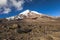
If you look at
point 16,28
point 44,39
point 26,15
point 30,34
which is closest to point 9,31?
point 16,28

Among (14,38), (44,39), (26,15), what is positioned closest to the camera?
(14,38)

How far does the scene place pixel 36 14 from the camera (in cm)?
14150

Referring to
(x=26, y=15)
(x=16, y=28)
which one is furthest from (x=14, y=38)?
(x=26, y=15)

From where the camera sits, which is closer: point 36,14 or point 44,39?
point 44,39

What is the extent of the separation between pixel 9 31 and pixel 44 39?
641 cm

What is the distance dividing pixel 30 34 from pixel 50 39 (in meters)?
3.57

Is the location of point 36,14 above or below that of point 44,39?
above

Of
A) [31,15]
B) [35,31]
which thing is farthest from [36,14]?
[35,31]

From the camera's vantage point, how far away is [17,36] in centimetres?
2536

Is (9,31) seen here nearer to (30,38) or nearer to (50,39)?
(30,38)

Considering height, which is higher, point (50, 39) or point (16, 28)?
point (16, 28)

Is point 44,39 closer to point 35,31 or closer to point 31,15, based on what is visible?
point 35,31

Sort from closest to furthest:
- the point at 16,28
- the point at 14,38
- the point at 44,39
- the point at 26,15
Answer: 1. the point at 14,38
2. the point at 44,39
3. the point at 16,28
4. the point at 26,15

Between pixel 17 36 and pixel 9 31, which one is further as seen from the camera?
pixel 9 31
